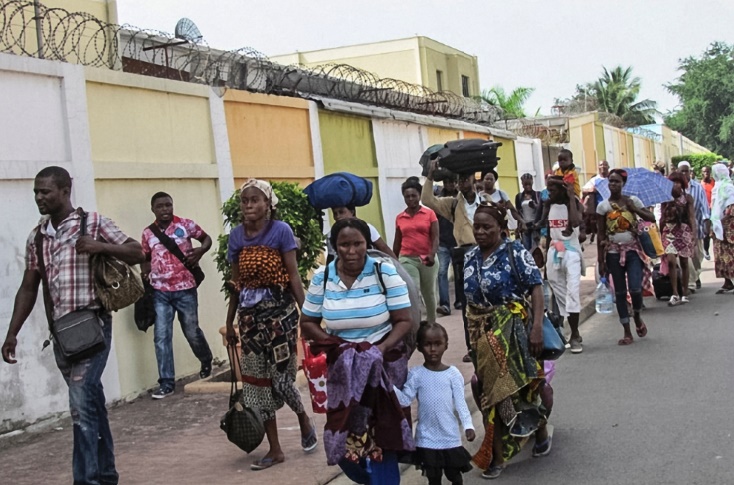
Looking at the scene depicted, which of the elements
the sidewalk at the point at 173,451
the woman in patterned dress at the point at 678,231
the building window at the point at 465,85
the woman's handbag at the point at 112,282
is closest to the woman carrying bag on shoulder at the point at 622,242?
the sidewalk at the point at 173,451

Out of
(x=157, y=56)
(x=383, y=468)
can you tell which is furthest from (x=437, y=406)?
(x=157, y=56)

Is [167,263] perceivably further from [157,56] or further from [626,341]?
[157,56]

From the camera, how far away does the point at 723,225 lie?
14594 millimetres

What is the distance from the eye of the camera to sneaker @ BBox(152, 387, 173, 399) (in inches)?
360

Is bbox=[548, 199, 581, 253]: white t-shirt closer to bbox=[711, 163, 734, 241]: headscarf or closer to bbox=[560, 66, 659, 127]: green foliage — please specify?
bbox=[711, 163, 734, 241]: headscarf

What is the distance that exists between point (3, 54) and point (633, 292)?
22.0 ft

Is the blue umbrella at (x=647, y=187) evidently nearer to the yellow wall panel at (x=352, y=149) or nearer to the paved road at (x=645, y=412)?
the paved road at (x=645, y=412)

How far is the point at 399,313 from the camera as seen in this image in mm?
5203

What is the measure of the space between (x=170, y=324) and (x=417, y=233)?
129 inches

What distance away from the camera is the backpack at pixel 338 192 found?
6543 millimetres

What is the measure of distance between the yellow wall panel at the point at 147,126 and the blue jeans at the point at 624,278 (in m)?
4.50

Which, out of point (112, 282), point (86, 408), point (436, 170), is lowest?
point (86, 408)

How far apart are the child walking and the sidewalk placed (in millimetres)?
753

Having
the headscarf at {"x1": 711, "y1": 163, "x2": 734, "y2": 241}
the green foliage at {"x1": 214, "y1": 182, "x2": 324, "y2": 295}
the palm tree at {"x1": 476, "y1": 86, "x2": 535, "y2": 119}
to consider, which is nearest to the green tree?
the palm tree at {"x1": 476, "y1": 86, "x2": 535, "y2": 119}
